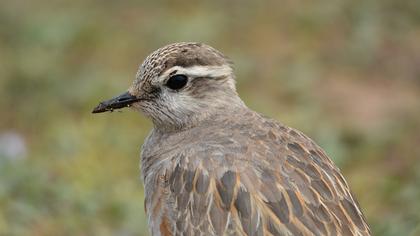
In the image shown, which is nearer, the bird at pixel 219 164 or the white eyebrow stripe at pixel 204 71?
the bird at pixel 219 164

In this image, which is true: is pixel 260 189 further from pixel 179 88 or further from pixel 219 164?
pixel 179 88

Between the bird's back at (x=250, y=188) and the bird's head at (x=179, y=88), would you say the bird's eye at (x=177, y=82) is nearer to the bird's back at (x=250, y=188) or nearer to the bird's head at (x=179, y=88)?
the bird's head at (x=179, y=88)

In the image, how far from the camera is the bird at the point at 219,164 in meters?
6.44

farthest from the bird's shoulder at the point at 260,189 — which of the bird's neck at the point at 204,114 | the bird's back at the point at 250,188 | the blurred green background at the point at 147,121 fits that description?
the blurred green background at the point at 147,121

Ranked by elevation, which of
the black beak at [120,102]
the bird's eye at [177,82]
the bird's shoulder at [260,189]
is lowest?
the bird's shoulder at [260,189]

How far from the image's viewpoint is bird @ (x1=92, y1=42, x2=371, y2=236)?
21.1 ft

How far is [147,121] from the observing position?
10797mm

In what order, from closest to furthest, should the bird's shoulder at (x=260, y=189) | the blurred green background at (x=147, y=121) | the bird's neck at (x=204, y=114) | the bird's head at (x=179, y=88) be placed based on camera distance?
the bird's shoulder at (x=260, y=189) → the bird's head at (x=179, y=88) → the bird's neck at (x=204, y=114) → the blurred green background at (x=147, y=121)

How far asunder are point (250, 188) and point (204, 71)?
138 cm

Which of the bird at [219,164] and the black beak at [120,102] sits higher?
the black beak at [120,102]

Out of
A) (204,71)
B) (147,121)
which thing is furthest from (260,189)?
(147,121)

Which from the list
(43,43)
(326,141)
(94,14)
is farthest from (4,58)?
(326,141)

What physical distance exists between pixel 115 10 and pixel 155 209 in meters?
7.12

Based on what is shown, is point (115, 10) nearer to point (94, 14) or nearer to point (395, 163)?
point (94, 14)
